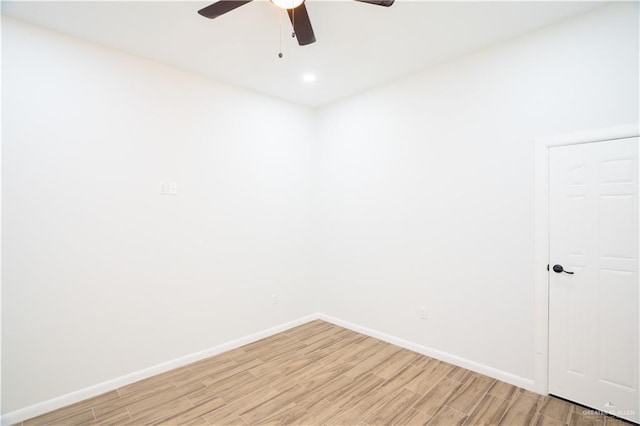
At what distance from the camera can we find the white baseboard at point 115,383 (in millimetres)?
2234

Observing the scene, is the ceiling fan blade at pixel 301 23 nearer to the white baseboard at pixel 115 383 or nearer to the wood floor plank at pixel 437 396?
the wood floor plank at pixel 437 396

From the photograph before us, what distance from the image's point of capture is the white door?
2.11 metres

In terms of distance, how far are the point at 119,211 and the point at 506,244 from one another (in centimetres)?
330

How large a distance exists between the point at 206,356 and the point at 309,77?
3.06 metres

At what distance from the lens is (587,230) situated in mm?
2270

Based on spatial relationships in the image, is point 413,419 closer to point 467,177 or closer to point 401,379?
point 401,379

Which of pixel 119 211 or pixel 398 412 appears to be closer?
pixel 398 412

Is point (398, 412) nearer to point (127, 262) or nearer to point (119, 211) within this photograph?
point (127, 262)

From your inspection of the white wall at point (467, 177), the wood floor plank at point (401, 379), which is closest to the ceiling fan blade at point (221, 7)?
the white wall at point (467, 177)

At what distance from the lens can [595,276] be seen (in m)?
2.25

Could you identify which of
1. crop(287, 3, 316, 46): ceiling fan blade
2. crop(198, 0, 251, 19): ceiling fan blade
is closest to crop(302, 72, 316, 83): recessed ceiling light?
crop(287, 3, 316, 46): ceiling fan blade

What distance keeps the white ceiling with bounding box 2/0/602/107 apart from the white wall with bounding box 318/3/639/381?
0.25m

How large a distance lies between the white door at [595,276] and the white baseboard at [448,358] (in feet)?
0.73

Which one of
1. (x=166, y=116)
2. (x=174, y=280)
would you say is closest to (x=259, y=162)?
(x=166, y=116)
